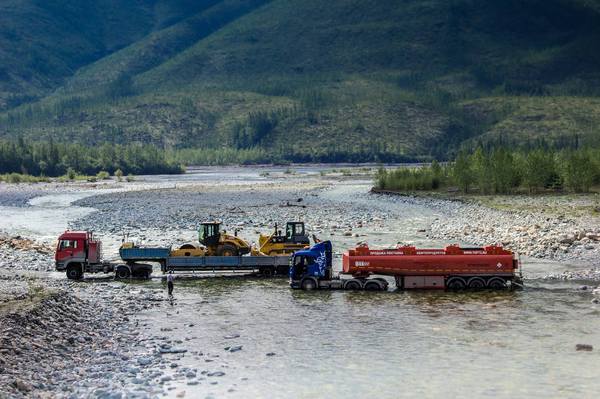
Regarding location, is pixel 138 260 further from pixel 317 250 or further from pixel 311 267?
pixel 317 250

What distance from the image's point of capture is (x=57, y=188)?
154m

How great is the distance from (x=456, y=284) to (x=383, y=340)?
1074cm

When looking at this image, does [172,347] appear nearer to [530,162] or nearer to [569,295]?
[569,295]

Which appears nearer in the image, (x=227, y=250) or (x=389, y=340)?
(x=389, y=340)

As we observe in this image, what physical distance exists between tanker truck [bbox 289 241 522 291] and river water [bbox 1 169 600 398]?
0.87 meters

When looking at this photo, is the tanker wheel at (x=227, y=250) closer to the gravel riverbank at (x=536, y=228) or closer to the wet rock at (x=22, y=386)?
the gravel riverbank at (x=536, y=228)

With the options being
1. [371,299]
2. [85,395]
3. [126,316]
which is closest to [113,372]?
[85,395]

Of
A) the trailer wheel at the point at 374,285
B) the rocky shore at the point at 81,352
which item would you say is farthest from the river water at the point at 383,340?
the trailer wheel at the point at 374,285

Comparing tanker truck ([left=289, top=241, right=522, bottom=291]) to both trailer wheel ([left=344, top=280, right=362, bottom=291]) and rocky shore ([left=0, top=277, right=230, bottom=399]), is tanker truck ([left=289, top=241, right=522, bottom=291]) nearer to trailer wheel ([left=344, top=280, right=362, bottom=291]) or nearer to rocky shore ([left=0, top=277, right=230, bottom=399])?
trailer wheel ([left=344, top=280, right=362, bottom=291])

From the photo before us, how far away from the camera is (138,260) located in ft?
143

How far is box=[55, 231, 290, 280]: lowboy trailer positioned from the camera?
43.1 metres

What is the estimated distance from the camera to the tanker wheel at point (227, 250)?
1748 inches

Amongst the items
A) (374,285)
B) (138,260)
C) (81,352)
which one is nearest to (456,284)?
(374,285)

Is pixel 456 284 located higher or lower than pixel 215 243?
lower
